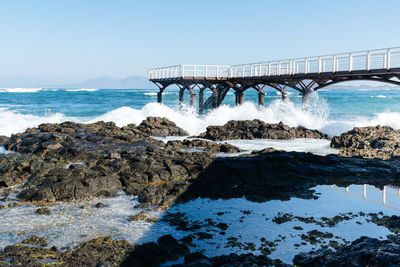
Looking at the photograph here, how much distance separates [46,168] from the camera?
39.5ft

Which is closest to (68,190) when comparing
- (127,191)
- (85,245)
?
(127,191)

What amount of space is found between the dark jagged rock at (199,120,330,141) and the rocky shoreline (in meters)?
4.47

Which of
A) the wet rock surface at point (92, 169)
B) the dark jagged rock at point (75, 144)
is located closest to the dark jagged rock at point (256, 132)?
the dark jagged rock at point (75, 144)

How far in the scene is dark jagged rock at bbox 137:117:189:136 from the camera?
78.3 ft

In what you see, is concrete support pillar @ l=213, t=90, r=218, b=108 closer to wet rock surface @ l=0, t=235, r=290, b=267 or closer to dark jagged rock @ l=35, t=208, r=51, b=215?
dark jagged rock @ l=35, t=208, r=51, b=215

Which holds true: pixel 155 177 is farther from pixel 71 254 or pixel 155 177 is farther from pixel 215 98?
pixel 215 98

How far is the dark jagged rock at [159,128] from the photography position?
23.9m

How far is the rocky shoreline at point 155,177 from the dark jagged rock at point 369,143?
0.05 metres

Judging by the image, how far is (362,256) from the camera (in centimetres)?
452

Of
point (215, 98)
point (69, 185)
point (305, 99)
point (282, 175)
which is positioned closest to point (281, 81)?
point (305, 99)

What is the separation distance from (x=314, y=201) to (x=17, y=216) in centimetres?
721

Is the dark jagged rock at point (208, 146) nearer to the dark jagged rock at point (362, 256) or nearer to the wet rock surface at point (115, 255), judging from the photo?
the wet rock surface at point (115, 255)

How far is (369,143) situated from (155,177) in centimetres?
1151

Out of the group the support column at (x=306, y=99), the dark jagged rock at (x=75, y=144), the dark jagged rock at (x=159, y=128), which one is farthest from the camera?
the support column at (x=306, y=99)
